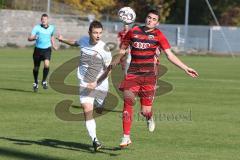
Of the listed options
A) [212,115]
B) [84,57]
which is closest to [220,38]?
[212,115]

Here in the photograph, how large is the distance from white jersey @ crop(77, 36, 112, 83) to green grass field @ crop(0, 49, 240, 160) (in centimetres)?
114

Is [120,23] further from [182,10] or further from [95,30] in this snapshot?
[95,30]

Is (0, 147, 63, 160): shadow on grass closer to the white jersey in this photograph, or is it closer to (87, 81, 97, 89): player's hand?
(87, 81, 97, 89): player's hand

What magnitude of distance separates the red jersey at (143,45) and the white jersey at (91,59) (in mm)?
617

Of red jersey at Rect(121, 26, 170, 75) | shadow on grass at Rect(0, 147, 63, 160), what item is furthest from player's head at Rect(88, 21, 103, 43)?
shadow on grass at Rect(0, 147, 63, 160)

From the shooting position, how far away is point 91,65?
1237cm

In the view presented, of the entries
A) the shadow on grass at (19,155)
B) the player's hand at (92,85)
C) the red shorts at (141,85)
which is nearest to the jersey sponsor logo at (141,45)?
the red shorts at (141,85)

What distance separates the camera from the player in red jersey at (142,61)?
11508 mm

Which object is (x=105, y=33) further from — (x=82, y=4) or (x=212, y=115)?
(x=212, y=115)

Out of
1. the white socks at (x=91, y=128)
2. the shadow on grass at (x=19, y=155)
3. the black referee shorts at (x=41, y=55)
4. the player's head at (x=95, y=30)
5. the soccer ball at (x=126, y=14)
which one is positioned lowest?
the shadow on grass at (x=19, y=155)

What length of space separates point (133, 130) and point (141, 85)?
7.32ft

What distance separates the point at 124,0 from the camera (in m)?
81.6

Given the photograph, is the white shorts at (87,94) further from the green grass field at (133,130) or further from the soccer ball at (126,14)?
the soccer ball at (126,14)

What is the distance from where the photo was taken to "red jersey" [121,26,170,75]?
11570 millimetres
